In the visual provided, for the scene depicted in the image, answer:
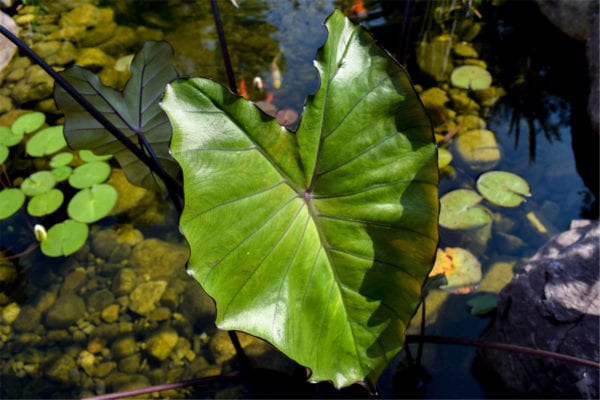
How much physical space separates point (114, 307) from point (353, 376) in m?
1.26

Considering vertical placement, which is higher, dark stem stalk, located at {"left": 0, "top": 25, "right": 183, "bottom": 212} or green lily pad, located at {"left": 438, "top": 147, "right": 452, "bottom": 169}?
dark stem stalk, located at {"left": 0, "top": 25, "right": 183, "bottom": 212}

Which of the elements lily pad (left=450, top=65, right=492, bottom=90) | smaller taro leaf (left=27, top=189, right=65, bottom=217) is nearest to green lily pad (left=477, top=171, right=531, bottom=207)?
lily pad (left=450, top=65, right=492, bottom=90)

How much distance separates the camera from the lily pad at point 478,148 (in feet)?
7.74

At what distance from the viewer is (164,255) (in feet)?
6.76

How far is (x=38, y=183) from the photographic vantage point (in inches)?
87.1

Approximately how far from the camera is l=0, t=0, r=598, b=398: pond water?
1.74 metres

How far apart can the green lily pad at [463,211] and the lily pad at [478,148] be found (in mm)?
230

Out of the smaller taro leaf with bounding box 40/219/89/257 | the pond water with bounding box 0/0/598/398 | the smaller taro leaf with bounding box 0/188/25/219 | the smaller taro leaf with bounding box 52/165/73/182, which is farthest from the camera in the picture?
the smaller taro leaf with bounding box 52/165/73/182

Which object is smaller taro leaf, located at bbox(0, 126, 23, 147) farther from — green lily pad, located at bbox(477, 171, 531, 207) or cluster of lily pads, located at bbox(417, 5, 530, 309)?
green lily pad, located at bbox(477, 171, 531, 207)

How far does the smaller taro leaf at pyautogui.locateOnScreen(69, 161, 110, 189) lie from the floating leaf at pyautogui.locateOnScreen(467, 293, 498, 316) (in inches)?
64.1

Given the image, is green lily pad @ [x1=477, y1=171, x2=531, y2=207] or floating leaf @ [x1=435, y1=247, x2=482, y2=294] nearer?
floating leaf @ [x1=435, y1=247, x2=482, y2=294]

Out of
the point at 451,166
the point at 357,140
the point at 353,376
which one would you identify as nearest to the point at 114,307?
the point at 353,376

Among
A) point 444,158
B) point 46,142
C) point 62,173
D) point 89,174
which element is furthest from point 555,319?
point 46,142

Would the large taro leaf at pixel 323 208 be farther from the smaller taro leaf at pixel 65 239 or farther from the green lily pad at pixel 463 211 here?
the smaller taro leaf at pixel 65 239
